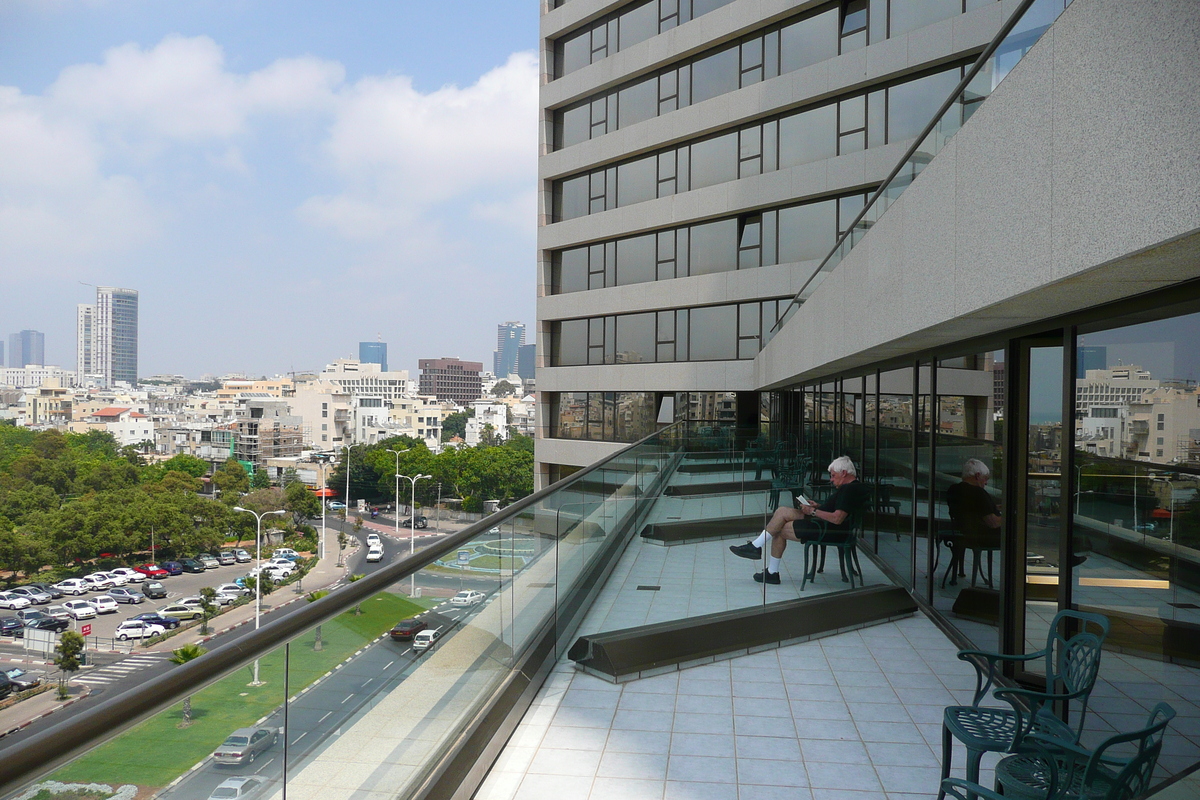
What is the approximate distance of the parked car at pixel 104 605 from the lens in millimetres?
61438

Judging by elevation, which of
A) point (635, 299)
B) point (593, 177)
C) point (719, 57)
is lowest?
point (635, 299)

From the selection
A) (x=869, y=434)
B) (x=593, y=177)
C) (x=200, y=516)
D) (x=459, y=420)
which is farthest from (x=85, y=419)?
(x=869, y=434)

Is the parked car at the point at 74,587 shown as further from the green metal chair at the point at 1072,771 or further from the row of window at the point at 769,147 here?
the green metal chair at the point at 1072,771

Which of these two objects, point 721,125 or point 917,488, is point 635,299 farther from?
point 917,488

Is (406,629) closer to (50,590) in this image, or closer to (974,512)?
(974,512)

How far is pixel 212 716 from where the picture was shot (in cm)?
183

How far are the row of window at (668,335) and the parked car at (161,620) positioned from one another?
43529mm

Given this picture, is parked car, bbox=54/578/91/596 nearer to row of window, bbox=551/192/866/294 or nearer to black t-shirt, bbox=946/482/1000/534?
row of window, bbox=551/192/866/294

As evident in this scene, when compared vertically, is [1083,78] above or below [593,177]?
below

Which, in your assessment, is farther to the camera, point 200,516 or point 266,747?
point 200,516

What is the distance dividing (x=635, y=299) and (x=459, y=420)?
159 meters

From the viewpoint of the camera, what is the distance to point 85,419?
16525 centimetres

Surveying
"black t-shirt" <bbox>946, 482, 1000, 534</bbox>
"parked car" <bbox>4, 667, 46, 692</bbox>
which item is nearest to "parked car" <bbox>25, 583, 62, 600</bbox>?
"parked car" <bbox>4, 667, 46, 692</bbox>

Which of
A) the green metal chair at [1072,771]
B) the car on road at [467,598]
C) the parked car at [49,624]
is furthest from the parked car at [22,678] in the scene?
the green metal chair at [1072,771]
